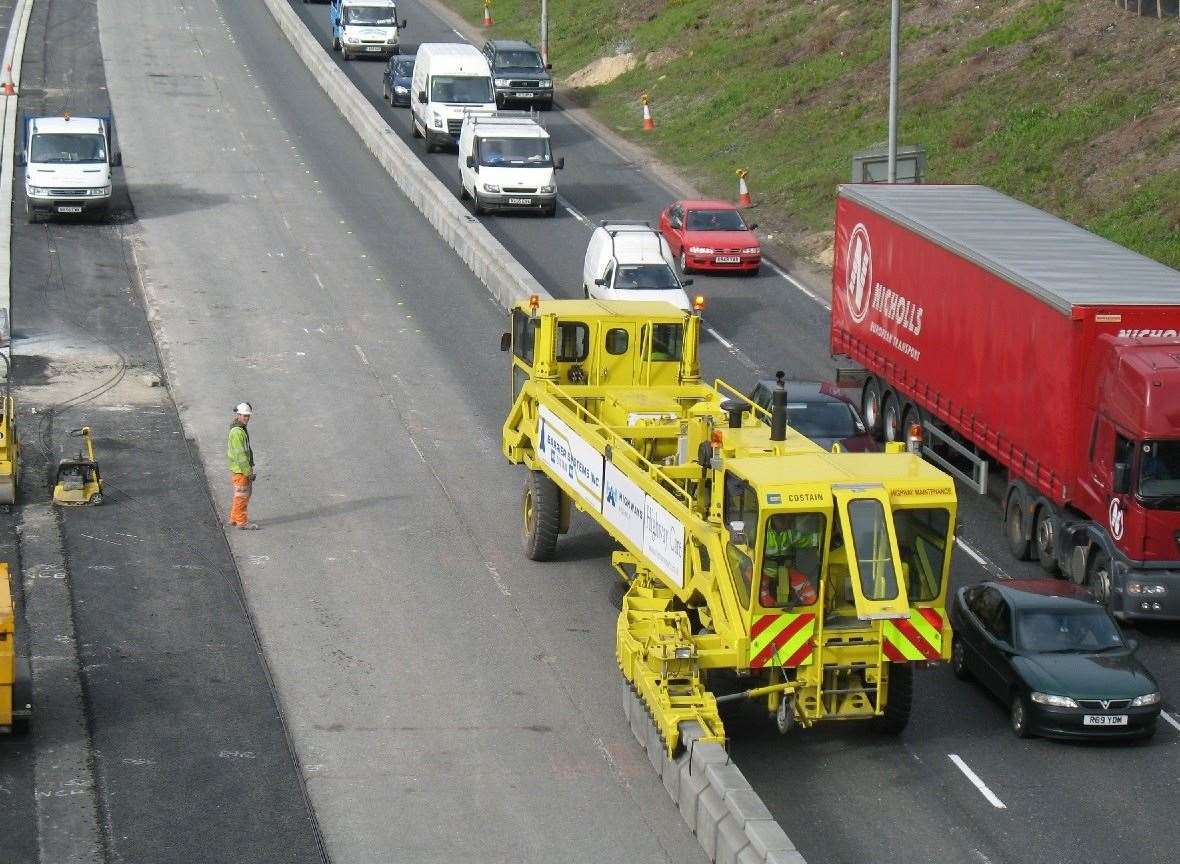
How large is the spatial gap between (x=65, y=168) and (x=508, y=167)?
33.3ft

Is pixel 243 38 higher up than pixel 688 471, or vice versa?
pixel 243 38

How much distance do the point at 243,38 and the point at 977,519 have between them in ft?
158

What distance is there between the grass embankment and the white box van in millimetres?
5524

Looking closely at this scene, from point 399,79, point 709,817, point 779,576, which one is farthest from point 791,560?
point 399,79

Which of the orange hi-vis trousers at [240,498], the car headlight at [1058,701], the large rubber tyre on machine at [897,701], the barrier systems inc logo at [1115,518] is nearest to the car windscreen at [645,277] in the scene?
the orange hi-vis trousers at [240,498]

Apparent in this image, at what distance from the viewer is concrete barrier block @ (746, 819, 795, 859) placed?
15625 millimetres

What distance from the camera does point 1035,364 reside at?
Answer: 25.2m

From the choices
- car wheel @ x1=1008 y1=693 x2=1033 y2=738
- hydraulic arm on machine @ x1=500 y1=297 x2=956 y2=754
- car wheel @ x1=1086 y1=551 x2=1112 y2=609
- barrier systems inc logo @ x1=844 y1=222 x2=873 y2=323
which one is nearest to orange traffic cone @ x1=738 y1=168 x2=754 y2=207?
barrier systems inc logo @ x1=844 y1=222 x2=873 y2=323

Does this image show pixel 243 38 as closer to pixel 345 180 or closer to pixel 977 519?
pixel 345 180

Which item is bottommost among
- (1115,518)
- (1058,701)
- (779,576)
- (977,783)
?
(977,783)

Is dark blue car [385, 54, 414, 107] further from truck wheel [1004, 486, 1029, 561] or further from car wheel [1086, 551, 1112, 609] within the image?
car wheel [1086, 551, 1112, 609]

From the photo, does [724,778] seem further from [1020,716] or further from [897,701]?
[1020,716]

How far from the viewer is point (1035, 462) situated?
2514 cm

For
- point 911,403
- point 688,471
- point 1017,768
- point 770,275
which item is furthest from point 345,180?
point 1017,768
